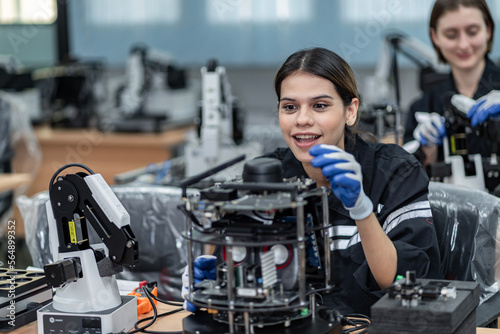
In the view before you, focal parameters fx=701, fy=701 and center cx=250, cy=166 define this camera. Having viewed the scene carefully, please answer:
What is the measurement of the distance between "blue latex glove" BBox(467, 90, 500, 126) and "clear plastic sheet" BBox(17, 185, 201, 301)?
3.28 ft

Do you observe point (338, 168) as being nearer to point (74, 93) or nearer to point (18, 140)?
point (18, 140)

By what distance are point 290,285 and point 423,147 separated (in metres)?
1.45

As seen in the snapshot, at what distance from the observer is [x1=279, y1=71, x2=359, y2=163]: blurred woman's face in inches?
68.4

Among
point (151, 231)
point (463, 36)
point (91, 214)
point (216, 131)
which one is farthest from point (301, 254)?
point (463, 36)

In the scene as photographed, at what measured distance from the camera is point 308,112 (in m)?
1.74

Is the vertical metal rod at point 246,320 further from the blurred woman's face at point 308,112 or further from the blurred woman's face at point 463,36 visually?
the blurred woman's face at point 463,36

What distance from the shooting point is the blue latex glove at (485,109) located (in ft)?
7.48

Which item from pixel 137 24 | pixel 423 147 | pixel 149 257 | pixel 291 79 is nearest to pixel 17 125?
pixel 137 24

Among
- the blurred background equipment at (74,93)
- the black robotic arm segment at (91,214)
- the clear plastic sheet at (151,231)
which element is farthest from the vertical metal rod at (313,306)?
the blurred background equipment at (74,93)

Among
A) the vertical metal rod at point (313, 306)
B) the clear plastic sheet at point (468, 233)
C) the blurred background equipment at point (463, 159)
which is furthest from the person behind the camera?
the blurred background equipment at point (463, 159)

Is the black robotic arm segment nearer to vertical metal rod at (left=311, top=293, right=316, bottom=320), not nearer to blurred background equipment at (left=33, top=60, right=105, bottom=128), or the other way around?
vertical metal rod at (left=311, top=293, right=316, bottom=320)

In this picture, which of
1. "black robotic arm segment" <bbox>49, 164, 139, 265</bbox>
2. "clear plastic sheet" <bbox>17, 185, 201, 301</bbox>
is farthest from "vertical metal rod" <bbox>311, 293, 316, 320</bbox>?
"clear plastic sheet" <bbox>17, 185, 201, 301</bbox>

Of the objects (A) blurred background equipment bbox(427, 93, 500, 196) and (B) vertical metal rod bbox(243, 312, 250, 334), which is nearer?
(B) vertical metal rod bbox(243, 312, 250, 334)

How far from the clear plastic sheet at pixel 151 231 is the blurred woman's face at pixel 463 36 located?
128 centimetres
